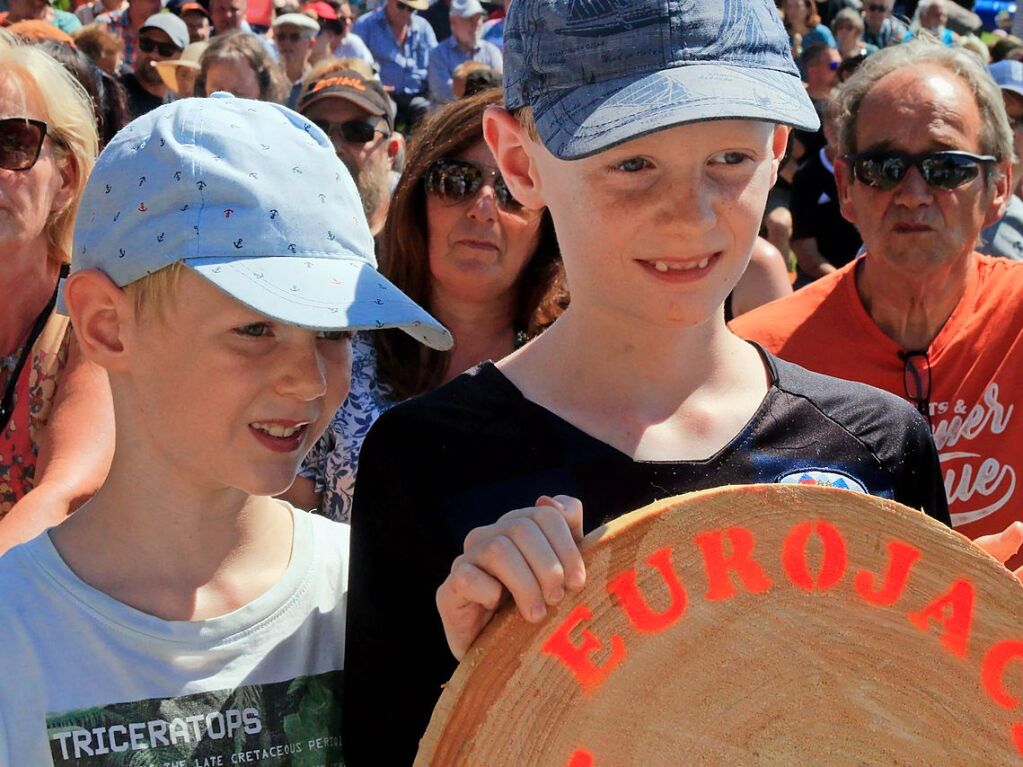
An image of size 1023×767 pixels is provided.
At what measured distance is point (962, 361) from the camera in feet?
10.3

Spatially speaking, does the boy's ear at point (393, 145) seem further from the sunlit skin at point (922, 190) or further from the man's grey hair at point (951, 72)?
the sunlit skin at point (922, 190)

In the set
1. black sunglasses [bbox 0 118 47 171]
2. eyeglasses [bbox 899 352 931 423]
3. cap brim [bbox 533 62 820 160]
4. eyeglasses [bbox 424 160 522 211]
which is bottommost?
Result: eyeglasses [bbox 899 352 931 423]

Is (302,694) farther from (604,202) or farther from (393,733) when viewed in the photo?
(604,202)

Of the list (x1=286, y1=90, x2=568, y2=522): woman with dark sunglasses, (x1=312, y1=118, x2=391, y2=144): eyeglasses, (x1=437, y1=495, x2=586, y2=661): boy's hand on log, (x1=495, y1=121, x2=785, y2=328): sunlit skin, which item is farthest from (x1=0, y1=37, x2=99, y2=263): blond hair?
(x1=312, y1=118, x2=391, y2=144): eyeglasses

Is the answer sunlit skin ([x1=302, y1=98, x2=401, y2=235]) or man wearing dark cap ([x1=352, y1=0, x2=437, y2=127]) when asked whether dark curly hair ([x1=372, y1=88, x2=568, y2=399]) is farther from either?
man wearing dark cap ([x1=352, y1=0, x2=437, y2=127])

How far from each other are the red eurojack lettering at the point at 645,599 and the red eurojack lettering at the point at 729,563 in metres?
0.04

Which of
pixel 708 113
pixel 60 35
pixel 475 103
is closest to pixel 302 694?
pixel 708 113

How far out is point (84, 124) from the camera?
2.77 metres

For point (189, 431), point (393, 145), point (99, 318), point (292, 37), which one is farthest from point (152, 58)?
point (189, 431)

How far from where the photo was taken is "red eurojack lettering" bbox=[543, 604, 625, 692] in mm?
1323

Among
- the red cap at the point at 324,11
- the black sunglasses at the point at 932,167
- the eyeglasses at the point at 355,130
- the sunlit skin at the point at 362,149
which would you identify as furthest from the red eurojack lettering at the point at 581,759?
the red cap at the point at 324,11

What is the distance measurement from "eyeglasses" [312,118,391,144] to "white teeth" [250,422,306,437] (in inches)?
145

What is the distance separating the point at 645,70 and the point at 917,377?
1.79 metres

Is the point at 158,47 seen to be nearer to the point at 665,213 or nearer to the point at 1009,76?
the point at 1009,76
